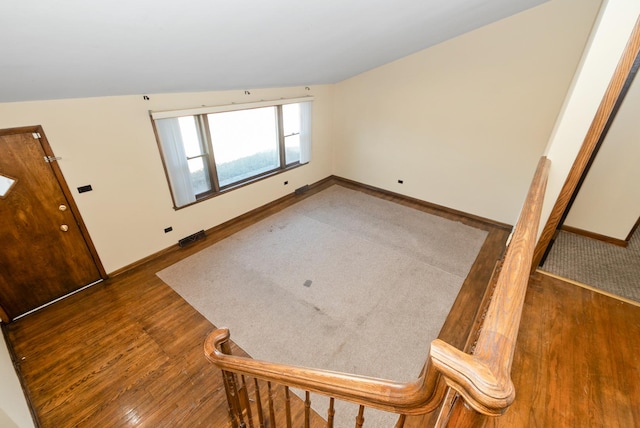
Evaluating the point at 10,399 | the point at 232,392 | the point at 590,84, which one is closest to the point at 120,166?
the point at 10,399

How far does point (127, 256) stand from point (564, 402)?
13.8 ft

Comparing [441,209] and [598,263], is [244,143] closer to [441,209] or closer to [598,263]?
[441,209]

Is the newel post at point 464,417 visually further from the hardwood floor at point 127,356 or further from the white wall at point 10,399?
the white wall at point 10,399

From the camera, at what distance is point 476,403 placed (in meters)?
0.48

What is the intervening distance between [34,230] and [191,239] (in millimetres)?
1574

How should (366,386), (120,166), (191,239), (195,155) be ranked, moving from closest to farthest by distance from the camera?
(366,386) → (120,166) → (195,155) → (191,239)

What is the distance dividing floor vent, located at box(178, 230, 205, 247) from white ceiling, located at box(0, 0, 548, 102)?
75.5 inches

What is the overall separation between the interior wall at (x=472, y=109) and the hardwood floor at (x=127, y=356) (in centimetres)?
179

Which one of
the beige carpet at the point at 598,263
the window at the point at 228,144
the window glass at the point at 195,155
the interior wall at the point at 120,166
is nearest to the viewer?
the beige carpet at the point at 598,263

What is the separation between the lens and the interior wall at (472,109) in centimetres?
327

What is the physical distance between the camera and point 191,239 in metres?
3.88

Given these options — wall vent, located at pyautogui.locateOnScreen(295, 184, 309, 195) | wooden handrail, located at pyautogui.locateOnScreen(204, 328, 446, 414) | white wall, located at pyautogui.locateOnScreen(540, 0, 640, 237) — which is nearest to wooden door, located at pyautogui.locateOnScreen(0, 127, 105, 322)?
wooden handrail, located at pyautogui.locateOnScreen(204, 328, 446, 414)

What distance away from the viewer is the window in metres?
3.38

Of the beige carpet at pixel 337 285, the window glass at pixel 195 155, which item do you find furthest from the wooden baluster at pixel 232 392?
the window glass at pixel 195 155
